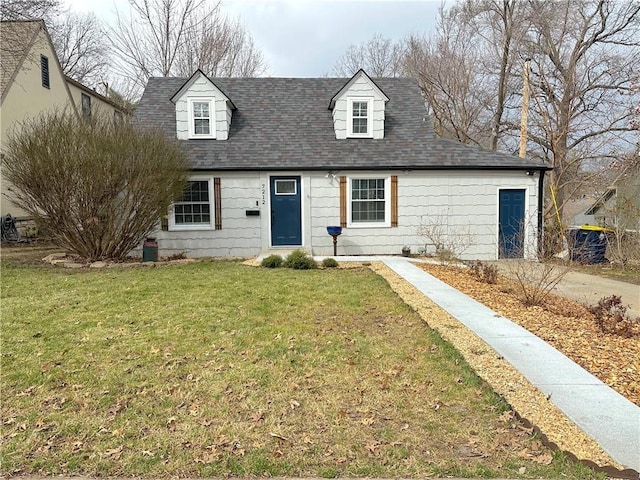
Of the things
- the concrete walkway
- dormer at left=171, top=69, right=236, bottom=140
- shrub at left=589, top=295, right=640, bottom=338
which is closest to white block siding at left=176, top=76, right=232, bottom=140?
dormer at left=171, top=69, right=236, bottom=140

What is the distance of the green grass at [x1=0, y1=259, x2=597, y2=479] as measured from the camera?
106 inches

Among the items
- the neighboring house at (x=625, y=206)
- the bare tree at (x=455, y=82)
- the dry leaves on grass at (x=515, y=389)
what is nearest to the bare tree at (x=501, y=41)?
the bare tree at (x=455, y=82)

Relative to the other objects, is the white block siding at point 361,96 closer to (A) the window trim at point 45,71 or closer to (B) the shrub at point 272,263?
(B) the shrub at point 272,263

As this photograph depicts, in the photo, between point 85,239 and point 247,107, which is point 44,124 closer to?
point 85,239

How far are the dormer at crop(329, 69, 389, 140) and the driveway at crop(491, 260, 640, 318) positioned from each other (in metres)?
5.97

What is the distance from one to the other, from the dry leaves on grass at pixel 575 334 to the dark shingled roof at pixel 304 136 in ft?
18.6

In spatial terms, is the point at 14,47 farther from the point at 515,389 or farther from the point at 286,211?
the point at 515,389

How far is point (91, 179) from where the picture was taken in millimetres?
9508

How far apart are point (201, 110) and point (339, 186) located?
494 cm

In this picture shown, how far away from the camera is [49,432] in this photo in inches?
119

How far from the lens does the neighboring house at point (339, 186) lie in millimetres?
12586

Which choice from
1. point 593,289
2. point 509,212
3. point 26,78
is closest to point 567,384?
point 593,289

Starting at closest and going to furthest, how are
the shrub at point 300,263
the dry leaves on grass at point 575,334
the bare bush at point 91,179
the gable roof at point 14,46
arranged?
the dry leaves on grass at point 575,334 → the bare bush at point 91,179 → the shrub at point 300,263 → the gable roof at point 14,46

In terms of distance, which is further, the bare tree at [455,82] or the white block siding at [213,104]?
the bare tree at [455,82]
